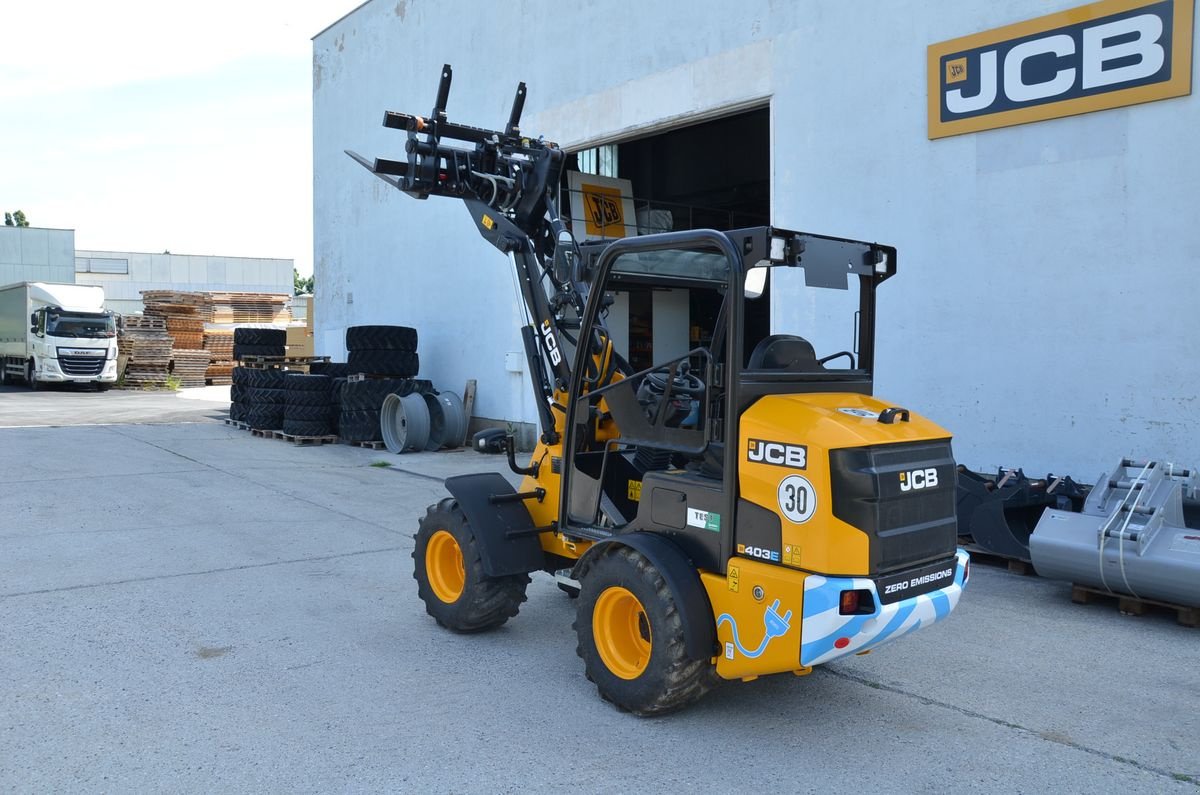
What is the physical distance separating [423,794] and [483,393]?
12.7 metres

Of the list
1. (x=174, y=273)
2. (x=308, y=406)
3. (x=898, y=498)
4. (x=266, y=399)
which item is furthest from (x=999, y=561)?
(x=174, y=273)

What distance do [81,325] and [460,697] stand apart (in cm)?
2906

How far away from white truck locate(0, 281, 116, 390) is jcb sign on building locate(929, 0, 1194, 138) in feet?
90.1

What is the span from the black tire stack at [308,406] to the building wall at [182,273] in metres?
46.1

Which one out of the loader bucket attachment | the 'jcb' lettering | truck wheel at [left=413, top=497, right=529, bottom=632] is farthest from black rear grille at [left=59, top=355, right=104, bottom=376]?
the loader bucket attachment

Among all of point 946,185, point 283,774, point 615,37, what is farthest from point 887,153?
point 283,774

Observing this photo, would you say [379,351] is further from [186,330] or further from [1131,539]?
[186,330]

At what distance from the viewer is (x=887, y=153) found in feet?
32.1

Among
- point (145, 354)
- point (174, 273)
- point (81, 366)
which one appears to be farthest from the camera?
point (174, 273)

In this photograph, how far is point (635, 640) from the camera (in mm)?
4738

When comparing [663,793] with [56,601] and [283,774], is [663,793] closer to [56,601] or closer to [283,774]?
[283,774]

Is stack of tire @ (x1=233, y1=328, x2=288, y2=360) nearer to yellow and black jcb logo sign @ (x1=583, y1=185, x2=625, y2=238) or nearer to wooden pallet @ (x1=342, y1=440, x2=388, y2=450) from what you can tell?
wooden pallet @ (x1=342, y1=440, x2=388, y2=450)

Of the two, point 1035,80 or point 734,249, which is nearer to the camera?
point 734,249

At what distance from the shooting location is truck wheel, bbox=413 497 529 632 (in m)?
5.49
